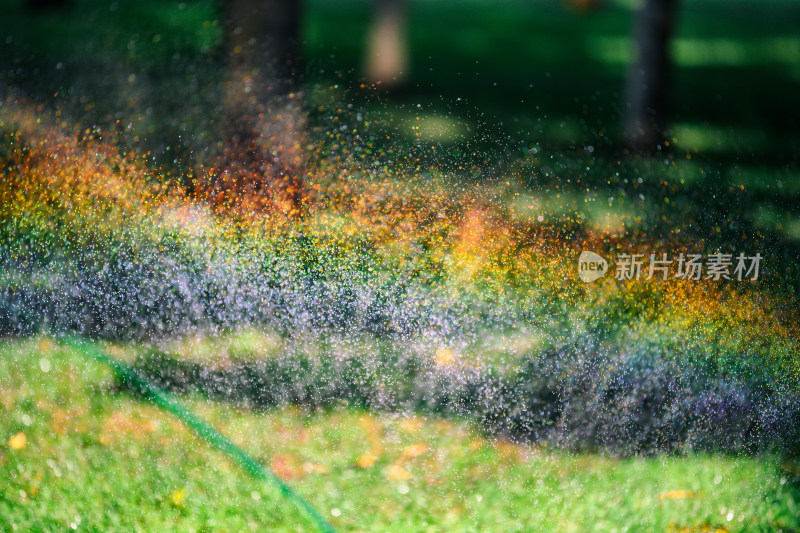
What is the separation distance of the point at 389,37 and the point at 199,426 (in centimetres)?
515

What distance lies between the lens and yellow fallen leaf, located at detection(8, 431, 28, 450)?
2.38m

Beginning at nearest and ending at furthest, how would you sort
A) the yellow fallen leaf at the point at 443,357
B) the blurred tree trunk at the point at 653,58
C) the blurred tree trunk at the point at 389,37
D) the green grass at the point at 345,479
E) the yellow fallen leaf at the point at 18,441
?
1. the green grass at the point at 345,479
2. the yellow fallen leaf at the point at 443,357
3. the yellow fallen leaf at the point at 18,441
4. the blurred tree trunk at the point at 653,58
5. the blurred tree trunk at the point at 389,37

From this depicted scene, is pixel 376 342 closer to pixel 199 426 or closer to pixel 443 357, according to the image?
pixel 443 357

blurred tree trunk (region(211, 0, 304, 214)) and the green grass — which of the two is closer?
the green grass

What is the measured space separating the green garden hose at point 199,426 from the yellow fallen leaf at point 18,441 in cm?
32

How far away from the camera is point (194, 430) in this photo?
2352mm

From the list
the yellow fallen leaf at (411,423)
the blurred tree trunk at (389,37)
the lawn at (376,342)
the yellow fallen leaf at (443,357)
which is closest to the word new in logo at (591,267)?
the lawn at (376,342)

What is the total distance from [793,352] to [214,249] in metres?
1.99

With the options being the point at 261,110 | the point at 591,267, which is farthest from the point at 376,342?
the point at 261,110

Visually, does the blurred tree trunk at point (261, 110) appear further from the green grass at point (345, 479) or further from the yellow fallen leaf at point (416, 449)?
the yellow fallen leaf at point (416, 449)

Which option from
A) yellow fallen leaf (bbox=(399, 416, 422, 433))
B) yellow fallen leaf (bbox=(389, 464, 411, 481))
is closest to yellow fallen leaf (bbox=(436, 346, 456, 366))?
yellow fallen leaf (bbox=(399, 416, 422, 433))

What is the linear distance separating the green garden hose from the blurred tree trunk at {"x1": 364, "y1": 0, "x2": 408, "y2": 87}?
4191 millimetres

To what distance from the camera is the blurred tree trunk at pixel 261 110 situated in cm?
237

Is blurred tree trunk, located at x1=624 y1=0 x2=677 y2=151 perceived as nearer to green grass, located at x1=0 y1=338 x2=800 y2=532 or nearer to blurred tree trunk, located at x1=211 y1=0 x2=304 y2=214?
blurred tree trunk, located at x1=211 y1=0 x2=304 y2=214
